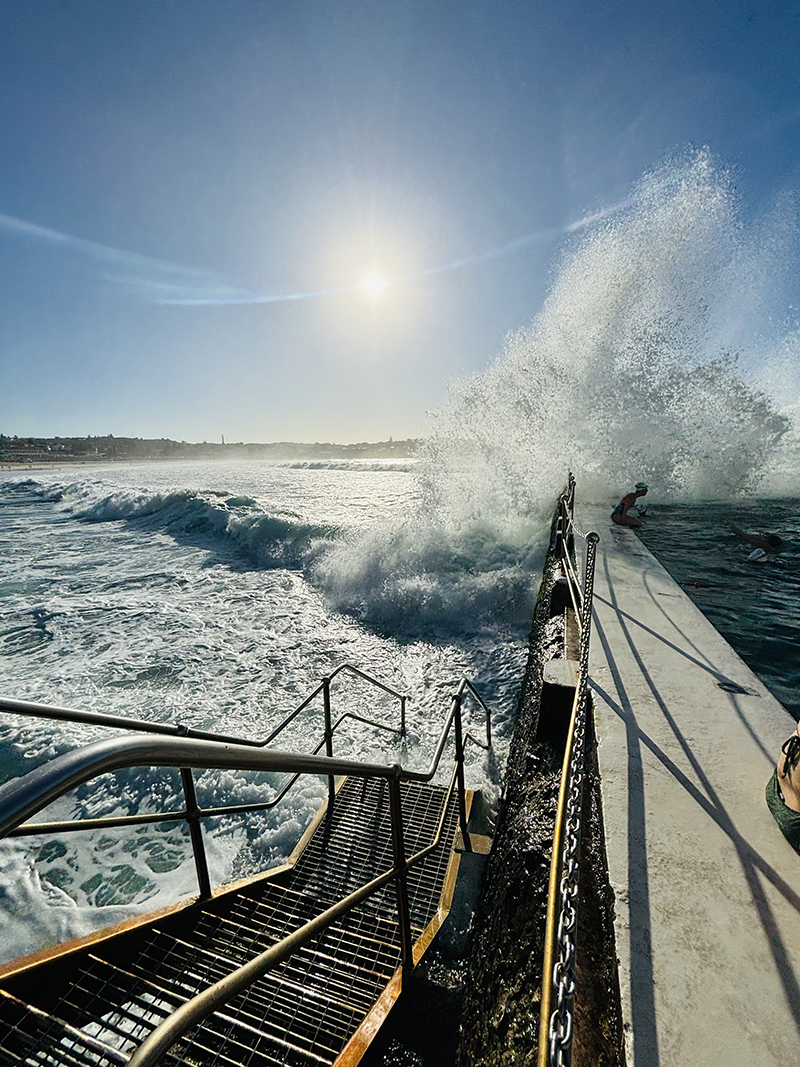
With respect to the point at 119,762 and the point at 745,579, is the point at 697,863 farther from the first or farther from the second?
the point at 745,579

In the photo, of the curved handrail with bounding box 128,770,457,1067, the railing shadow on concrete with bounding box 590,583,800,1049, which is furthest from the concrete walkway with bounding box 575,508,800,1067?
the curved handrail with bounding box 128,770,457,1067

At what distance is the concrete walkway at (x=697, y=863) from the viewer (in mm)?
1562

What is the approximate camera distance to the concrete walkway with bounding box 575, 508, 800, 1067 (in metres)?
1.56

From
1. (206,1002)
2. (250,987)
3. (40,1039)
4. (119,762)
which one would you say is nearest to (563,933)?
(206,1002)

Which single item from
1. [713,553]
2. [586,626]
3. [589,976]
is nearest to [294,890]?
[589,976]

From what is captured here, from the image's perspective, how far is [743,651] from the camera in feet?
16.8

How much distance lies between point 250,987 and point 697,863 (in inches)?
94.5

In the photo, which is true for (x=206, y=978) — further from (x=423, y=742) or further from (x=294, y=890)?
(x=423, y=742)

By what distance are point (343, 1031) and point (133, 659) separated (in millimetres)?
7632

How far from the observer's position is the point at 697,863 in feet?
7.00

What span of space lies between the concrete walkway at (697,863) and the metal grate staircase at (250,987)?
50.6 inches

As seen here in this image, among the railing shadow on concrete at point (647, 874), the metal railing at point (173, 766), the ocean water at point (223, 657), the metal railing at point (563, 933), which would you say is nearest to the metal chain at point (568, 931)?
the metal railing at point (563, 933)

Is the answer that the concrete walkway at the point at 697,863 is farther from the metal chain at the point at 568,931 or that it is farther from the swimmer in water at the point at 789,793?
the metal chain at the point at 568,931

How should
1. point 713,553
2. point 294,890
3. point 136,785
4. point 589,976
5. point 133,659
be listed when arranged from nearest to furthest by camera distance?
point 589,976 → point 294,890 → point 136,785 → point 133,659 → point 713,553
